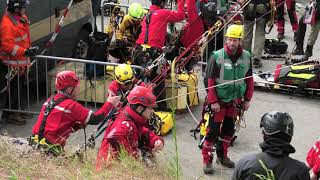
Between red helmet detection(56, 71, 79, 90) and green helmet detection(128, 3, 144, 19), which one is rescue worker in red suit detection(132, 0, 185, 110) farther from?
red helmet detection(56, 71, 79, 90)

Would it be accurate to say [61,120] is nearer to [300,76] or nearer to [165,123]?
[165,123]

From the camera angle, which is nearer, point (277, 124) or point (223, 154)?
point (277, 124)

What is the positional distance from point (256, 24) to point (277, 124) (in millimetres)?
7961

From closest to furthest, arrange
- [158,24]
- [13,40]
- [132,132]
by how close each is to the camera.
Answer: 1. [132,132]
2. [13,40]
3. [158,24]

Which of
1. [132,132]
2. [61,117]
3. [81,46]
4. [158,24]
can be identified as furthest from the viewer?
[81,46]

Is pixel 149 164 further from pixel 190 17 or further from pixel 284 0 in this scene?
pixel 284 0

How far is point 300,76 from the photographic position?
10.5 metres

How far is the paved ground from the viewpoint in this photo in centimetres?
819

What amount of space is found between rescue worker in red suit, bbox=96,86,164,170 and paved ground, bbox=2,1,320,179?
1359 millimetres

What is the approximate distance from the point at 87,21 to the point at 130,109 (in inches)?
250

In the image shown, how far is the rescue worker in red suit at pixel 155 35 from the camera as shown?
31.7 ft

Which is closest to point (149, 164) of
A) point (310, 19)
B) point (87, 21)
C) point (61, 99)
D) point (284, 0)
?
point (61, 99)

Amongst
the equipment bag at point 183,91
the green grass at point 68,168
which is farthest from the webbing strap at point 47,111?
the equipment bag at point 183,91

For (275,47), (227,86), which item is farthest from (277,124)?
(275,47)
